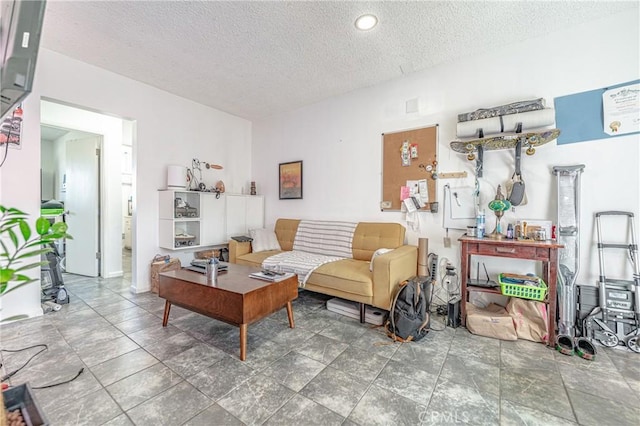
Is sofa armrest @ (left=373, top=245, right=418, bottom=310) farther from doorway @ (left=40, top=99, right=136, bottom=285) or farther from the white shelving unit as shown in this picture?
doorway @ (left=40, top=99, right=136, bottom=285)

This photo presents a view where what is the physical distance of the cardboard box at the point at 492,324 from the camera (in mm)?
2289

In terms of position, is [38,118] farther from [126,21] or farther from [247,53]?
[247,53]

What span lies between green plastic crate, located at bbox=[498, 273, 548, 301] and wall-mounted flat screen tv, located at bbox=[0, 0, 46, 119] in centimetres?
304

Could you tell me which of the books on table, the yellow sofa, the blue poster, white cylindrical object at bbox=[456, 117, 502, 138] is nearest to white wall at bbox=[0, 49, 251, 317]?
the yellow sofa

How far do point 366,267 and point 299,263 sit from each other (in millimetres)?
726

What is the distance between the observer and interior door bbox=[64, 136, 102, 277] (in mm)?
4172

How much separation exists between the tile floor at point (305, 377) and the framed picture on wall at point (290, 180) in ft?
6.95

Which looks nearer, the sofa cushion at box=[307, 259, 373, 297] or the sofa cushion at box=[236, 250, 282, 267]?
the sofa cushion at box=[307, 259, 373, 297]

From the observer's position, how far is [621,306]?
2143 millimetres

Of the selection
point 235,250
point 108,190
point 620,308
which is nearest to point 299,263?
point 235,250

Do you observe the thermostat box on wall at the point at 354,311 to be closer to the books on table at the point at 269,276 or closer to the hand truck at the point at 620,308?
the books on table at the point at 269,276

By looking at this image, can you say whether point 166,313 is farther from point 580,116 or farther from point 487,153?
point 580,116

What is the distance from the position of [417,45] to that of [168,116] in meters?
3.20

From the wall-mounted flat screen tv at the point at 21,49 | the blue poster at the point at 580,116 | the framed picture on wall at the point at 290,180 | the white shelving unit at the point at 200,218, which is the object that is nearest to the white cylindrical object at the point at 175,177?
the white shelving unit at the point at 200,218
